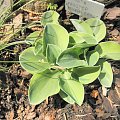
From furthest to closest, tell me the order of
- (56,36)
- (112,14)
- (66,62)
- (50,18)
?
1. (112,14)
2. (50,18)
3. (56,36)
4. (66,62)

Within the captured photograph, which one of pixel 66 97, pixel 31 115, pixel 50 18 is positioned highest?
pixel 50 18

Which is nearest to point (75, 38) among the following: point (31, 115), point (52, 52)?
point (52, 52)

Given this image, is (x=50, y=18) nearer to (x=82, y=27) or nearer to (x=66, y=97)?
(x=82, y=27)

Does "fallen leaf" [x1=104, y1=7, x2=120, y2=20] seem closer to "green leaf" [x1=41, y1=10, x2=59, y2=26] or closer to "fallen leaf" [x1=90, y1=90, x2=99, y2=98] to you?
"green leaf" [x1=41, y1=10, x2=59, y2=26]

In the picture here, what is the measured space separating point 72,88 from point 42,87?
5.6 inches

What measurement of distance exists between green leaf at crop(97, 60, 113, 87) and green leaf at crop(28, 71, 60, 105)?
8.5 inches

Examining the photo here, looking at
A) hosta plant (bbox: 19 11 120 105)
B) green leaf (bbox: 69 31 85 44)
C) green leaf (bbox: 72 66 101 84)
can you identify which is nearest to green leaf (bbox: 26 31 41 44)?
hosta plant (bbox: 19 11 120 105)

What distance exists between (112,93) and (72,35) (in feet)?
1.18

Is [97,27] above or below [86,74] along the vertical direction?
above

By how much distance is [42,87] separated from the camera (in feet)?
5.01

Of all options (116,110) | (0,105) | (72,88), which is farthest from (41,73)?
(116,110)

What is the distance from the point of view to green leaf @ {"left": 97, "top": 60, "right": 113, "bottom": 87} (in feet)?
5.09

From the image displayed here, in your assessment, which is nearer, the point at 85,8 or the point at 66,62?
the point at 66,62

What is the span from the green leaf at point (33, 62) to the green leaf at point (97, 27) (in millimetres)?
298
